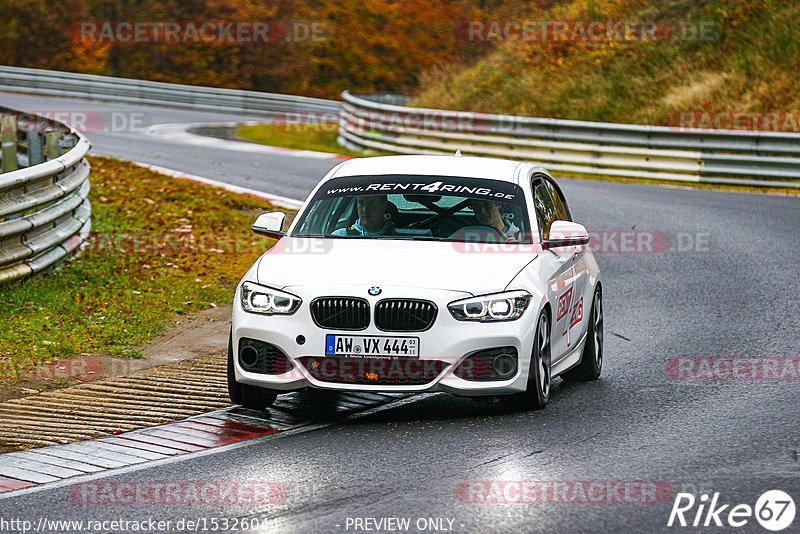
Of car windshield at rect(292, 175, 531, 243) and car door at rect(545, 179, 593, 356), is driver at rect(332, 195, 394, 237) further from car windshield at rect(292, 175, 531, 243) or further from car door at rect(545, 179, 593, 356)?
car door at rect(545, 179, 593, 356)

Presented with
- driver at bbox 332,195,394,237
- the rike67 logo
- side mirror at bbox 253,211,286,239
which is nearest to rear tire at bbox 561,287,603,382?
driver at bbox 332,195,394,237

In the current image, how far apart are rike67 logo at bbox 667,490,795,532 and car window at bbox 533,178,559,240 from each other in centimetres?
310

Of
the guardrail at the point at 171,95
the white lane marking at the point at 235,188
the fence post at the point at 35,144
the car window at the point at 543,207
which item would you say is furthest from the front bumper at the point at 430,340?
the guardrail at the point at 171,95

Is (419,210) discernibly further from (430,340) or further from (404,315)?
(430,340)

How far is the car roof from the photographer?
9062 millimetres

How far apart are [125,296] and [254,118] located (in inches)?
1083

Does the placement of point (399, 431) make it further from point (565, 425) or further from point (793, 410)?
point (793, 410)

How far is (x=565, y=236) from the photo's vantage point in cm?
853

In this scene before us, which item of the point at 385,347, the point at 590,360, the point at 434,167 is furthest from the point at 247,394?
the point at 590,360

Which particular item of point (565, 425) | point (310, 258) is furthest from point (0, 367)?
point (565, 425)

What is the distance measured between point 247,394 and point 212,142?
21.9 m

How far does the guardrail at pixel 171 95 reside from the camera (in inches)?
1555

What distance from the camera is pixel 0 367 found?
30.1 ft

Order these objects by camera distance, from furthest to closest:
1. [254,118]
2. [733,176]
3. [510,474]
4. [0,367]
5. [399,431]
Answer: [254,118] < [733,176] < [0,367] < [399,431] < [510,474]
